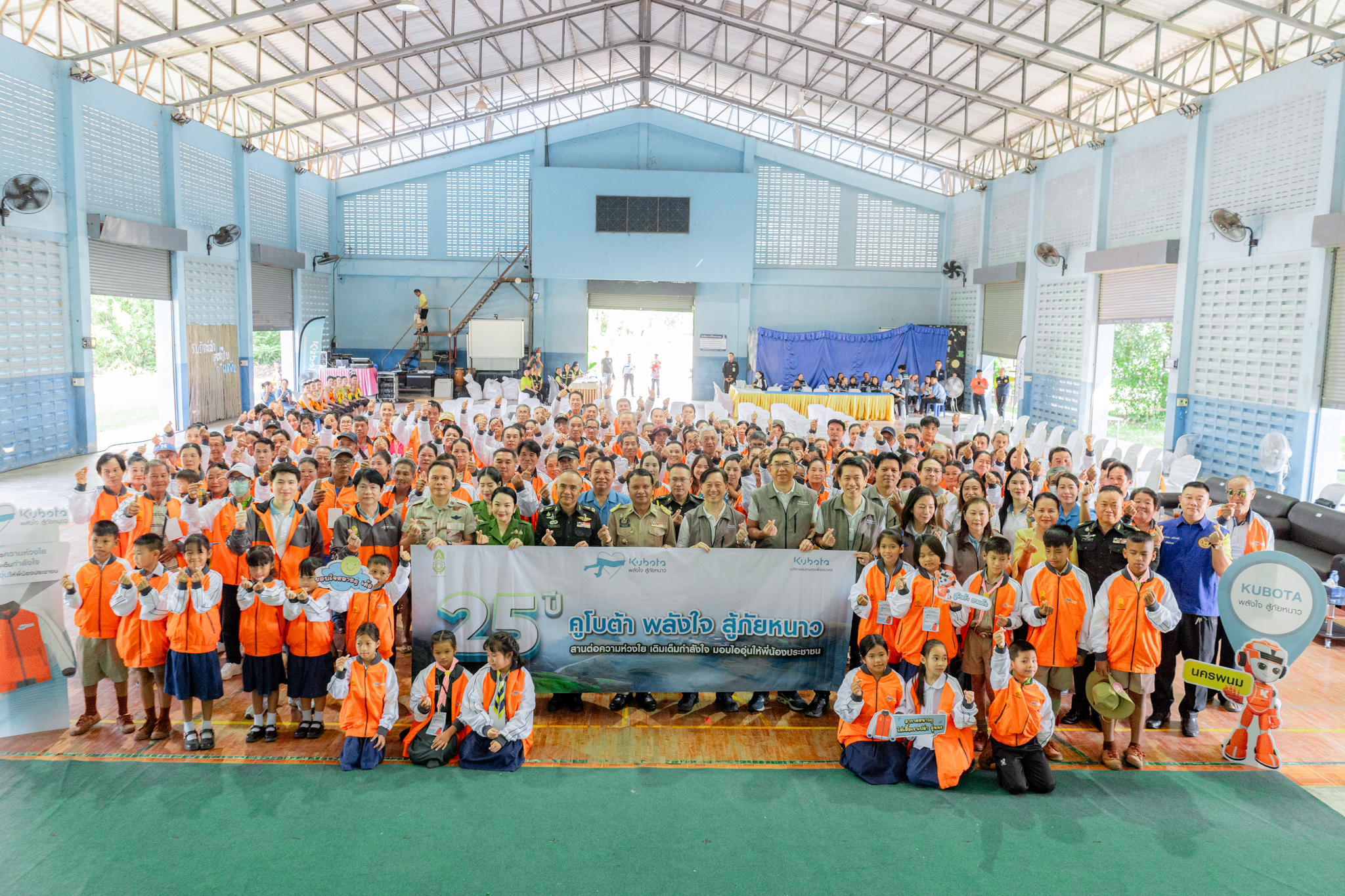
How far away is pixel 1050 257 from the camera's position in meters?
18.5

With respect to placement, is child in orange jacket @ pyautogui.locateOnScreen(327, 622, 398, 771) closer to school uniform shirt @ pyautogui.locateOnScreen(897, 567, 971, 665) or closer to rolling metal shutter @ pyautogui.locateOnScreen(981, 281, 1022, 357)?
school uniform shirt @ pyautogui.locateOnScreen(897, 567, 971, 665)

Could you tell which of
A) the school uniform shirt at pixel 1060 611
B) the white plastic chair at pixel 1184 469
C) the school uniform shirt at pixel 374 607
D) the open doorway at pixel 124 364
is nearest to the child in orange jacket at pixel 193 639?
the school uniform shirt at pixel 374 607

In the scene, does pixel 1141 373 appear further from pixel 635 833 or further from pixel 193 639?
pixel 193 639

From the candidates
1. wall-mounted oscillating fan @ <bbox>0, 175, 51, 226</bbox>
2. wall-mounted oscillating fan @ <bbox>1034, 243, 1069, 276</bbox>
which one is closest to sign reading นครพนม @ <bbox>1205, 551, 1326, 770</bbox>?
wall-mounted oscillating fan @ <bbox>1034, 243, 1069, 276</bbox>

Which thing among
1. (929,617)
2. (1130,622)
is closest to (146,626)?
(929,617)

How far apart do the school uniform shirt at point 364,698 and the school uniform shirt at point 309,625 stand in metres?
0.33

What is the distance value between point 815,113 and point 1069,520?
1906 cm

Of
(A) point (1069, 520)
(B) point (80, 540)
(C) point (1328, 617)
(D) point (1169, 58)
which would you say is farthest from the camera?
(D) point (1169, 58)

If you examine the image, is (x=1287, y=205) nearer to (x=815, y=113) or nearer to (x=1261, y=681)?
(x=1261, y=681)

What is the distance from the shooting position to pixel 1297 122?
1181 cm

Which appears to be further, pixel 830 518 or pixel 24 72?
pixel 24 72

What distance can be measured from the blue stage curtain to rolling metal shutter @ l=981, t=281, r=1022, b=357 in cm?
208

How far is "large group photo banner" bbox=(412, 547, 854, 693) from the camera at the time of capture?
17.7ft

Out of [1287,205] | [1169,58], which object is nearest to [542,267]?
[1169,58]
